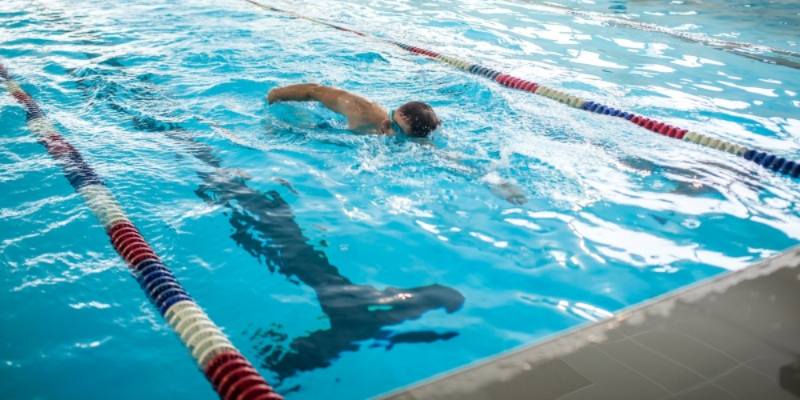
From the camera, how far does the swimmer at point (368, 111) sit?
12.8ft

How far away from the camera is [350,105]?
166 inches

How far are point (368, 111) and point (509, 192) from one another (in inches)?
49.2

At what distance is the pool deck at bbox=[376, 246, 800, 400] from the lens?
1788mm

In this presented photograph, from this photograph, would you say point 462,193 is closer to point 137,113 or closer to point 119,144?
point 119,144

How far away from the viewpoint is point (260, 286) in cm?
262

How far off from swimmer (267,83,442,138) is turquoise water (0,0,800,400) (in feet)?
0.46

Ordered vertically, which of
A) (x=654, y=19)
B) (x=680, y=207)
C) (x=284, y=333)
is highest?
(x=654, y=19)

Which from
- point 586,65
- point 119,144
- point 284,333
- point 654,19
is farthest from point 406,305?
point 654,19

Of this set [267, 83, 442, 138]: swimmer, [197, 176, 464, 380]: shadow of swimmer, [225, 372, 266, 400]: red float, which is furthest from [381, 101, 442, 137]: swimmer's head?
[225, 372, 266, 400]: red float

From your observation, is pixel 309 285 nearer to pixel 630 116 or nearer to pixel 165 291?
pixel 165 291

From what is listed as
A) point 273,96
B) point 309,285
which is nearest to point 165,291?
point 309,285

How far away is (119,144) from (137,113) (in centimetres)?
75

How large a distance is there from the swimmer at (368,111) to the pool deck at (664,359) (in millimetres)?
2036

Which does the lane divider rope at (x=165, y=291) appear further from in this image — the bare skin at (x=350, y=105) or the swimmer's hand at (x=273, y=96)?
the bare skin at (x=350, y=105)
